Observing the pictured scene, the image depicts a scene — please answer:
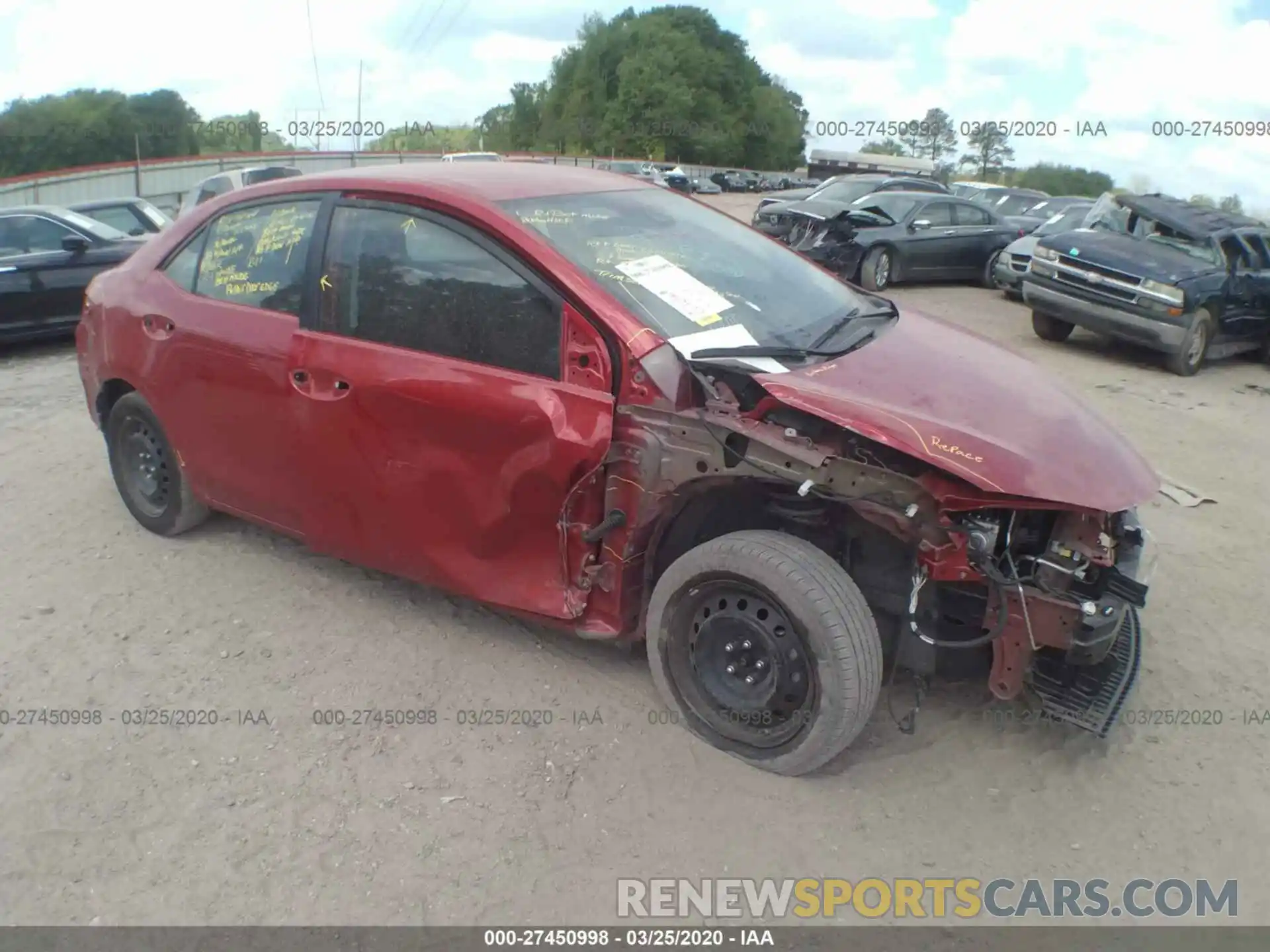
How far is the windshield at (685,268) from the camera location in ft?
11.0

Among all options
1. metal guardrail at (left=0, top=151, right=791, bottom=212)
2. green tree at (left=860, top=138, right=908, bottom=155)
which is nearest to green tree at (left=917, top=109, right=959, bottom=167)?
green tree at (left=860, top=138, right=908, bottom=155)

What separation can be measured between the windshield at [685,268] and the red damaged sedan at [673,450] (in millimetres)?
15

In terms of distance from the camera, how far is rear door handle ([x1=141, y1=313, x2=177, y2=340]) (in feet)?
14.0

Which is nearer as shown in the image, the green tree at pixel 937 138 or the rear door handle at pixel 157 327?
the rear door handle at pixel 157 327

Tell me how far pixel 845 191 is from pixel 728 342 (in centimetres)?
1306

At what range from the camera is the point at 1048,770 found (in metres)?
3.25

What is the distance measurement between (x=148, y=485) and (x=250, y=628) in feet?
3.87

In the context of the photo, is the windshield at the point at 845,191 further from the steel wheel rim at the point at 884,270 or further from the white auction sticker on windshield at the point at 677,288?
the white auction sticker on windshield at the point at 677,288

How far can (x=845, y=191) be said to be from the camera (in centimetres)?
1541

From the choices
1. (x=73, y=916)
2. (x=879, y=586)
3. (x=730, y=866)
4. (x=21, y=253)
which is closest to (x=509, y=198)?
(x=879, y=586)

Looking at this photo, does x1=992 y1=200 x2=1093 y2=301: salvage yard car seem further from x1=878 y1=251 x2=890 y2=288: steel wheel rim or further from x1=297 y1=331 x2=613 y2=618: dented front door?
x1=297 y1=331 x2=613 y2=618: dented front door

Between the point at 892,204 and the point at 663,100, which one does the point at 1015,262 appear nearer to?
the point at 892,204

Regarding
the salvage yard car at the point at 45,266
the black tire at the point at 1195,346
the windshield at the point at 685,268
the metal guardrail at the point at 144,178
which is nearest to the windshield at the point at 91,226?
the salvage yard car at the point at 45,266

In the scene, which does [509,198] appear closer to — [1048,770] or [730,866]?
[730,866]
